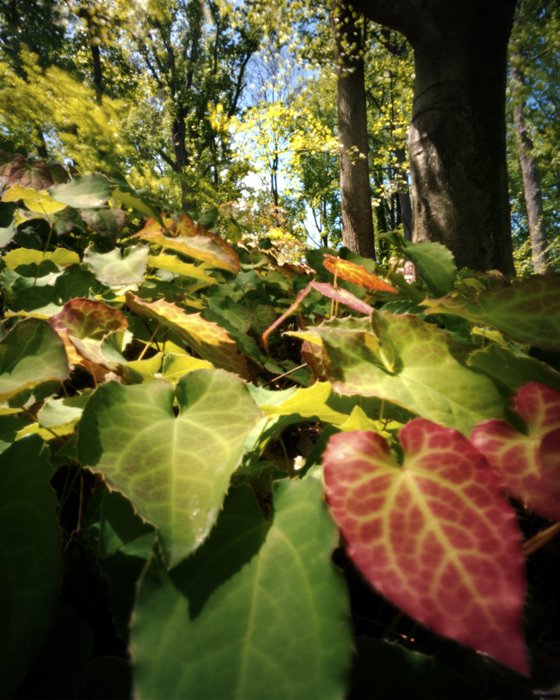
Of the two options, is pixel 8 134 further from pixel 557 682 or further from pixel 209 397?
pixel 557 682

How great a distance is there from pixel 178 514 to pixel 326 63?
25.3ft

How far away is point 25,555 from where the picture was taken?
0.98ft

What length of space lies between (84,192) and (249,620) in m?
0.97

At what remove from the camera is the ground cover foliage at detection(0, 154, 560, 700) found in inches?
8.8

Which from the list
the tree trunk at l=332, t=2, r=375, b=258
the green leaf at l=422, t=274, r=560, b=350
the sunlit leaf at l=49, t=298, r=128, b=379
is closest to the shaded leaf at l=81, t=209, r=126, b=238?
the sunlit leaf at l=49, t=298, r=128, b=379

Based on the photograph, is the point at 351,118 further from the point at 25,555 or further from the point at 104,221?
the point at 25,555

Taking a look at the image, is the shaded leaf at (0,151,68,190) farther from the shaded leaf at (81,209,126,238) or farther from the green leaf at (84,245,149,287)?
the green leaf at (84,245,149,287)

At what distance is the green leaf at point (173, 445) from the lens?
0.26 metres

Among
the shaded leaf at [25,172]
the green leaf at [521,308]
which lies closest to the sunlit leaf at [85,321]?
the green leaf at [521,308]

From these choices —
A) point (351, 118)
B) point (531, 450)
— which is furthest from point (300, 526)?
point (351, 118)

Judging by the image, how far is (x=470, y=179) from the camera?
2449mm

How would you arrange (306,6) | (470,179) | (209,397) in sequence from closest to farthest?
1. (209,397)
2. (470,179)
3. (306,6)

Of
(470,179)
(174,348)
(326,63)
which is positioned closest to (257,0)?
(326,63)

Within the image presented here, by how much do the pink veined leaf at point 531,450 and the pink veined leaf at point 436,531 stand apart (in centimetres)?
3
